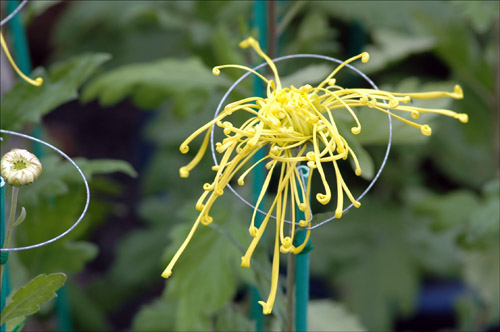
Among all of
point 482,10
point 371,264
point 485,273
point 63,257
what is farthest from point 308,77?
point 371,264

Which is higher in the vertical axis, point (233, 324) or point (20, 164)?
point (20, 164)

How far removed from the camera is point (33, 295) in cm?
54

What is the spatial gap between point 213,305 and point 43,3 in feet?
1.38

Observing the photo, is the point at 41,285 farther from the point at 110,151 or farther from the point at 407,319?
the point at 110,151

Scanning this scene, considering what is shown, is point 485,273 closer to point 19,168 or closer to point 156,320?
point 156,320

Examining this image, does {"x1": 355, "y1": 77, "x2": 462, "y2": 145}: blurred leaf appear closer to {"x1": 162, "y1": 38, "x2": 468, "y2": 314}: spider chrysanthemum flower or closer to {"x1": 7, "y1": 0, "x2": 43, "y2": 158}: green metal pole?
{"x1": 162, "y1": 38, "x2": 468, "y2": 314}: spider chrysanthemum flower

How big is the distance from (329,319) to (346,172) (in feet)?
2.31

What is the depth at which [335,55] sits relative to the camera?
1402 millimetres

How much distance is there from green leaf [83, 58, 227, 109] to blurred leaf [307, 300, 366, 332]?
351 mm

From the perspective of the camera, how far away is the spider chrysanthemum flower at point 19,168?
0.50 meters

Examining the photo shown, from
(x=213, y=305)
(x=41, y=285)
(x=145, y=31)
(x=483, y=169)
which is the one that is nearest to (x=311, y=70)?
(x=213, y=305)

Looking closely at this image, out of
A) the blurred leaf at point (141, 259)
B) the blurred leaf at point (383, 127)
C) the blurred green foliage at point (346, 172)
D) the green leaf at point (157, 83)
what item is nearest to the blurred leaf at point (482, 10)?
the blurred green foliage at point (346, 172)

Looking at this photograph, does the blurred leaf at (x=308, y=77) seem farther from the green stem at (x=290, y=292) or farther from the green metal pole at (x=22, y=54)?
the green metal pole at (x=22, y=54)

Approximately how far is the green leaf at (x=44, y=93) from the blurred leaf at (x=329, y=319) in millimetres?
394
